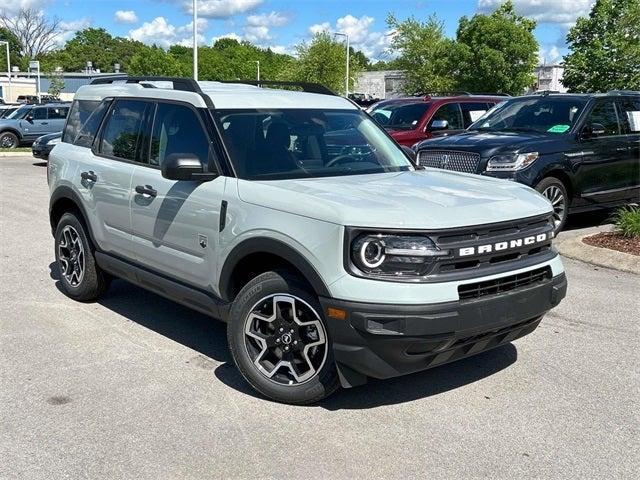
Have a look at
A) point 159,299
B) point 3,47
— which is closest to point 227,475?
point 159,299

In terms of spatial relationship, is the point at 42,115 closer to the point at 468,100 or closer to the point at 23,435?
the point at 468,100

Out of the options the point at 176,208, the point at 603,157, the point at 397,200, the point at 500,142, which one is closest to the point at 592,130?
the point at 603,157

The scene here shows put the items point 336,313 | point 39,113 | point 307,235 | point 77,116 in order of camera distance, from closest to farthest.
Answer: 1. point 336,313
2. point 307,235
3. point 77,116
4. point 39,113

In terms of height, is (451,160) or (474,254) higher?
(451,160)

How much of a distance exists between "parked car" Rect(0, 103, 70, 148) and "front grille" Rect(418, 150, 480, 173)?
1868 centimetres

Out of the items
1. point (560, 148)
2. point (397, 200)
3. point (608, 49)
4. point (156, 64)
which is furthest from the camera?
point (156, 64)

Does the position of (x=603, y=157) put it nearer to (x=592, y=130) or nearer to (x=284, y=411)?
(x=592, y=130)

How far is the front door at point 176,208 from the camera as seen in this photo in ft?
14.8

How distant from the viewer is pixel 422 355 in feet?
12.3

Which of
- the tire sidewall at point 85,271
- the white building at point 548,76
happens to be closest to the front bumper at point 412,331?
the tire sidewall at point 85,271

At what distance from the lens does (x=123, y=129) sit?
5613mm

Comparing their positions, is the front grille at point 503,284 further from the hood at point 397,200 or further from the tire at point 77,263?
the tire at point 77,263

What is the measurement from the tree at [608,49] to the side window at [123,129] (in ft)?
59.8

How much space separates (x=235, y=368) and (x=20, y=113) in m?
23.5
